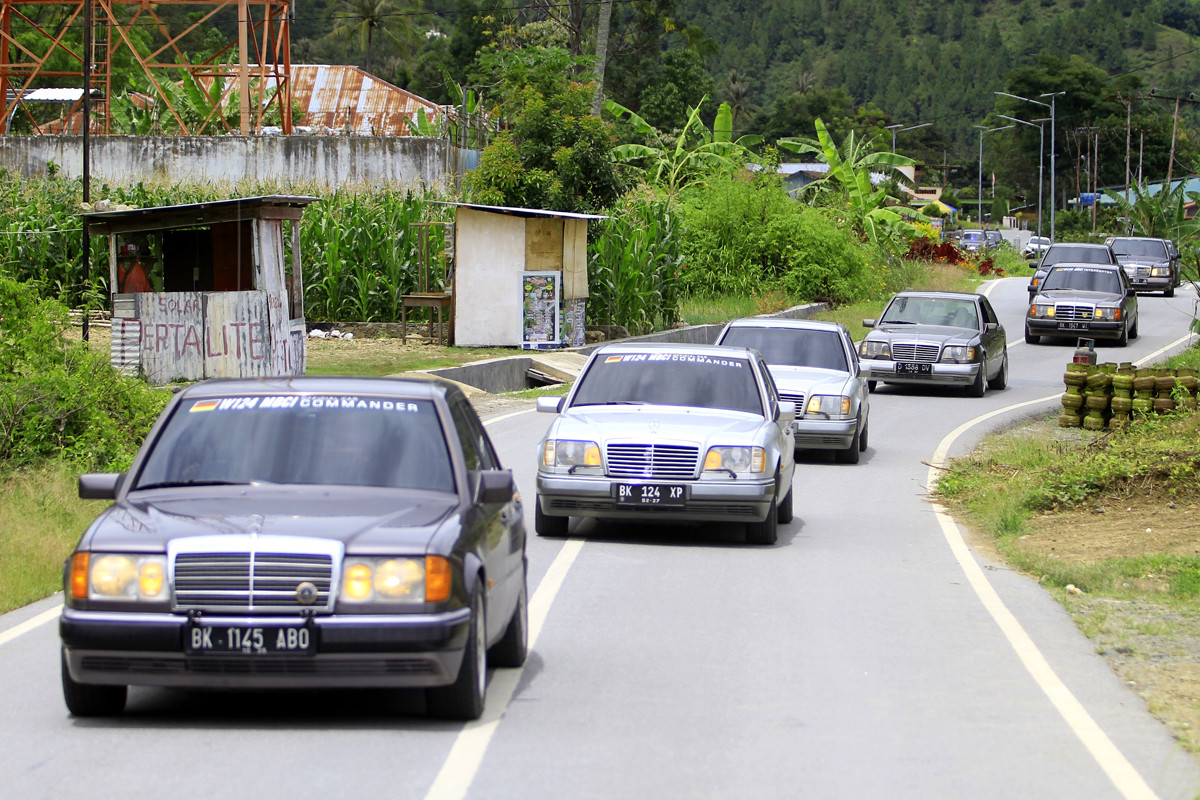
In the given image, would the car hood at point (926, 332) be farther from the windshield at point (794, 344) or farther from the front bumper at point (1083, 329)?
the front bumper at point (1083, 329)

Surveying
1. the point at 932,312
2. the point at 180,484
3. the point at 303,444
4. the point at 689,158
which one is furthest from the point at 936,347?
the point at 689,158

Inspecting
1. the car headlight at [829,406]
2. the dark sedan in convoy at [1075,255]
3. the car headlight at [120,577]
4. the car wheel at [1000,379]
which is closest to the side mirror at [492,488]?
the car headlight at [120,577]

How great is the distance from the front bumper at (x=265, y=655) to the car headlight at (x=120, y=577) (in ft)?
0.26

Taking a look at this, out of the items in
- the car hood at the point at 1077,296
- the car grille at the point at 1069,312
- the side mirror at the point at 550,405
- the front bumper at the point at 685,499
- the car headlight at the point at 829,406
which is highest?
the car hood at the point at 1077,296

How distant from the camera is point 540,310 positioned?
28219mm

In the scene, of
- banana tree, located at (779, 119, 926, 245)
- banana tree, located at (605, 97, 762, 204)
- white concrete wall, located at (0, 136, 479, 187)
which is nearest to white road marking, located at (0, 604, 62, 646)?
white concrete wall, located at (0, 136, 479, 187)

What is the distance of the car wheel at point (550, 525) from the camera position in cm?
1131

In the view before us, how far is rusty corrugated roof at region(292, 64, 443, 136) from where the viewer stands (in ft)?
214

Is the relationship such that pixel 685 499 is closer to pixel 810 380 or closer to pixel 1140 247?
pixel 810 380

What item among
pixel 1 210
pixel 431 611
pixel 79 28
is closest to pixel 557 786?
pixel 431 611

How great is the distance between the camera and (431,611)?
5.79 meters

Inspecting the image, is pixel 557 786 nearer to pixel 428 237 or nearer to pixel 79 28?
pixel 428 237

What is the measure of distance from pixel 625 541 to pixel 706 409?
1254 millimetres

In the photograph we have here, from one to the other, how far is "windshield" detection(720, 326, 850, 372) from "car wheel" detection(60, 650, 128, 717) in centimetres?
1142
